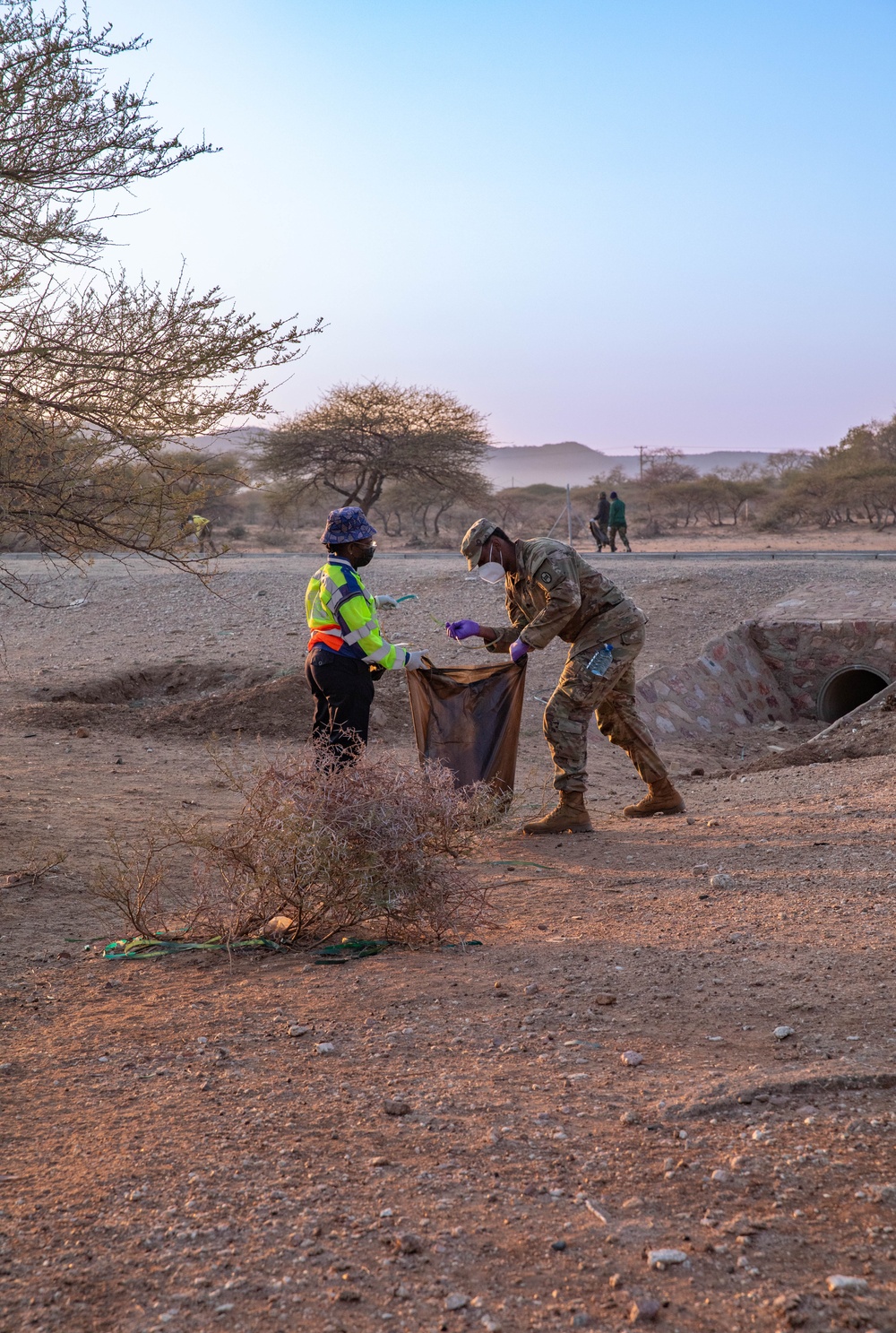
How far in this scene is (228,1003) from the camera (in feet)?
12.5

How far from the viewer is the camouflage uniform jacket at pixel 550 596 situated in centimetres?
616

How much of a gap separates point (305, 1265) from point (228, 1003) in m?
1.61

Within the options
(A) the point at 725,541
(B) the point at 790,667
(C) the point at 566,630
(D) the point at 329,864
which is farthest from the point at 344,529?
(A) the point at 725,541

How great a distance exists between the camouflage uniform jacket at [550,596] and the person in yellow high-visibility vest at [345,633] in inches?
34.1

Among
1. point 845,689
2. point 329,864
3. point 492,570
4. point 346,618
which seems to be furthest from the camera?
point 845,689

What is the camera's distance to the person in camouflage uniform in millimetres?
6180

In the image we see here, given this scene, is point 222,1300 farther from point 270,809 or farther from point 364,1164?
point 270,809

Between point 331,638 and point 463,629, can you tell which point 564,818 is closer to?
point 463,629

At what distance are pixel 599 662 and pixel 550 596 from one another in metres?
0.52

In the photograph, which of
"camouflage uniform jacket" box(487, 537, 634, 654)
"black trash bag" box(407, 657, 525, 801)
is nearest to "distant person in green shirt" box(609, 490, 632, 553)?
"camouflage uniform jacket" box(487, 537, 634, 654)

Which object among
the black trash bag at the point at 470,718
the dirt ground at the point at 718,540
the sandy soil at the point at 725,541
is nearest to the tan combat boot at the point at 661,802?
the black trash bag at the point at 470,718

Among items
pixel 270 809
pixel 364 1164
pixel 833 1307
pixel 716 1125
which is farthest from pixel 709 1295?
pixel 270 809

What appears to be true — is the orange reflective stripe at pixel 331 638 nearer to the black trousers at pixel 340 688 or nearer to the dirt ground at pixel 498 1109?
the black trousers at pixel 340 688

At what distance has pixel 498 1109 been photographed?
2885 mm
